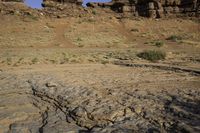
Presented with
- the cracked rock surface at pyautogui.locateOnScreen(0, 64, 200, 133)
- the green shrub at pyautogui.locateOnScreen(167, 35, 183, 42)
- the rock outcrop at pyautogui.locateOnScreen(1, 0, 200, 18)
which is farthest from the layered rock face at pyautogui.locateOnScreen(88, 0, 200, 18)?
the cracked rock surface at pyautogui.locateOnScreen(0, 64, 200, 133)

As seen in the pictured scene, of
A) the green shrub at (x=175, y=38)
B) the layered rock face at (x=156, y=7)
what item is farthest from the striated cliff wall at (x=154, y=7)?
the green shrub at (x=175, y=38)

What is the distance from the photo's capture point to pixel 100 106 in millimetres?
6492

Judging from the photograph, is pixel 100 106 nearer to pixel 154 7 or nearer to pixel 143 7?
pixel 154 7

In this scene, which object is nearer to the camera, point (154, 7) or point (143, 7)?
point (154, 7)

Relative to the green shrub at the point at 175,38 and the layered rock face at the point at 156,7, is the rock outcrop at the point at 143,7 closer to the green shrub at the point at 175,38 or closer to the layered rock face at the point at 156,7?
the layered rock face at the point at 156,7

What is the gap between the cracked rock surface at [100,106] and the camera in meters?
5.35

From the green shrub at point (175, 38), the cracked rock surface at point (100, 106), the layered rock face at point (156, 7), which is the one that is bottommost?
the green shrub at point (175, 38)

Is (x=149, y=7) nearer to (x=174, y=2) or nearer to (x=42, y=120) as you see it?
(x=174, y=2)

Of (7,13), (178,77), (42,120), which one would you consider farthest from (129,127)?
(7,13)

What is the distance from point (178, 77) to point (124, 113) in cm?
512

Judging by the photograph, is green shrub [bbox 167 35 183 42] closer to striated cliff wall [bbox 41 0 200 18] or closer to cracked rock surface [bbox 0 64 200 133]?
striated cliff wall [bbox 41 0 200 18]

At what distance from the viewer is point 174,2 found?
53.1 m

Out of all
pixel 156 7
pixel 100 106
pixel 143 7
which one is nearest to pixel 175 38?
pixel 156 7

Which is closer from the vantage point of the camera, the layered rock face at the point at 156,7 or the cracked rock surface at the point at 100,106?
the cracked rock surface at the point at 100,106
